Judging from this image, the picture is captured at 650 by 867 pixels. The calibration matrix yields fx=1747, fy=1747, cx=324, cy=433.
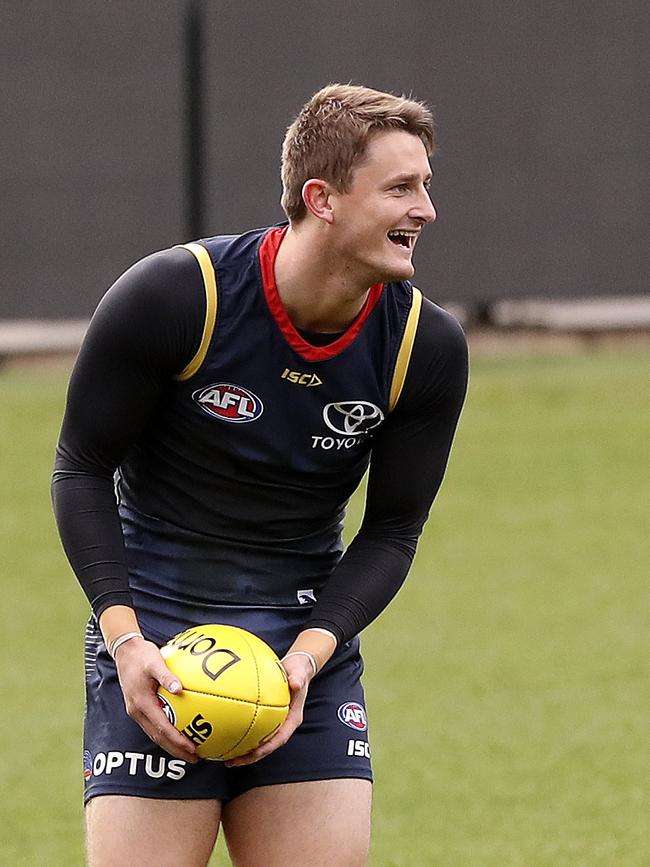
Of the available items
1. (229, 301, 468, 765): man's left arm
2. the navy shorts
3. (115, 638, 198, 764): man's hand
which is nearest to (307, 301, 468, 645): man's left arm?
(229, 301, 468, 765): man's left arm

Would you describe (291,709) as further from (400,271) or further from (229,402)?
(400,271)

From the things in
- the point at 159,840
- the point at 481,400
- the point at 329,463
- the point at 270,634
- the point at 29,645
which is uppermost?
the point at 329,463

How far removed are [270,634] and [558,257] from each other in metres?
11.9

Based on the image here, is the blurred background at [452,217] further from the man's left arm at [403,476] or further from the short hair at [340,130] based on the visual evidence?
the short hair at [340,130]

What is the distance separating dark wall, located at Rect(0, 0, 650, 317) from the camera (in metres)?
14.3

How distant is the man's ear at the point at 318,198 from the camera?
401 centimetres

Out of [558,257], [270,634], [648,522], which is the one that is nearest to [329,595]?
[270,634]

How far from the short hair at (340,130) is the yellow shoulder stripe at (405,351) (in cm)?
37

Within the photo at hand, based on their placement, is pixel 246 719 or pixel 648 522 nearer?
pixel 246 719

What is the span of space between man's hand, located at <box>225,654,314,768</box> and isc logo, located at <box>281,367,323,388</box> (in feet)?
2.16

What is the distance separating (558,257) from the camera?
51.9 ft

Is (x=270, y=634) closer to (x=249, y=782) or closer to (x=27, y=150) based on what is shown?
(x=249, y=782)

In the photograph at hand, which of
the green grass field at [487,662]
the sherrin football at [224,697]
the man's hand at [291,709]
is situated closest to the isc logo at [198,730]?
the sherrin football at [224,697]

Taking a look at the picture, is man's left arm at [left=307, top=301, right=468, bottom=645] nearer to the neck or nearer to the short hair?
the neck
